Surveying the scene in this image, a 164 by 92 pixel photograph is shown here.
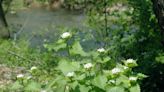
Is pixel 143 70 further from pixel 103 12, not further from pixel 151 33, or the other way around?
pixel 103 12

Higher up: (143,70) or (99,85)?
(99,85)

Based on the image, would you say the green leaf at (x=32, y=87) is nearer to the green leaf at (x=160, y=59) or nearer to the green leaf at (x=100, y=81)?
the green leaf at (x=100, y=81)

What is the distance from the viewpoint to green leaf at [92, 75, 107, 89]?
2.99 m

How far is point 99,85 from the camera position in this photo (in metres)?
2.99

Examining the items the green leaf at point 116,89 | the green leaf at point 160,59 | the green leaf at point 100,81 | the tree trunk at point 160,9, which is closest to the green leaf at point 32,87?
the green leaf at point 100,81

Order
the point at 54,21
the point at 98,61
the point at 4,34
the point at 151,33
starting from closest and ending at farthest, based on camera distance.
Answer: the point at 98,61
the point at 151,33
the point at 4,34
the point at 54,21

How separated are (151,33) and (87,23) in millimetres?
3073

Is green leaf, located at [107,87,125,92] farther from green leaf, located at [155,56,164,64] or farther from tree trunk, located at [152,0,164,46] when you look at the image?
green leaf, located at [155,56,164,64]

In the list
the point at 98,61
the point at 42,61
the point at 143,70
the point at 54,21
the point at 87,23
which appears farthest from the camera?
Result: the point at 54,21

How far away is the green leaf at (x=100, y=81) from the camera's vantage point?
2986 mm

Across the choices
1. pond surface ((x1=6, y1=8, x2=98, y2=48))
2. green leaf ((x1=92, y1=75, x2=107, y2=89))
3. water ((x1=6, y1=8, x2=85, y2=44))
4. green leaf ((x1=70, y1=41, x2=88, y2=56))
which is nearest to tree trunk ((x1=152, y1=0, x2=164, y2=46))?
green leaf ((x1=70, y1=41, x2=88, y2=56))

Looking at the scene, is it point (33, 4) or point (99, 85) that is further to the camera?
point (33, 4)

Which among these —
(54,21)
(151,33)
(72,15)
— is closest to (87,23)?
(151,33)

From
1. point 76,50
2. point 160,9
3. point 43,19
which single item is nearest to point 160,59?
point 160,9
